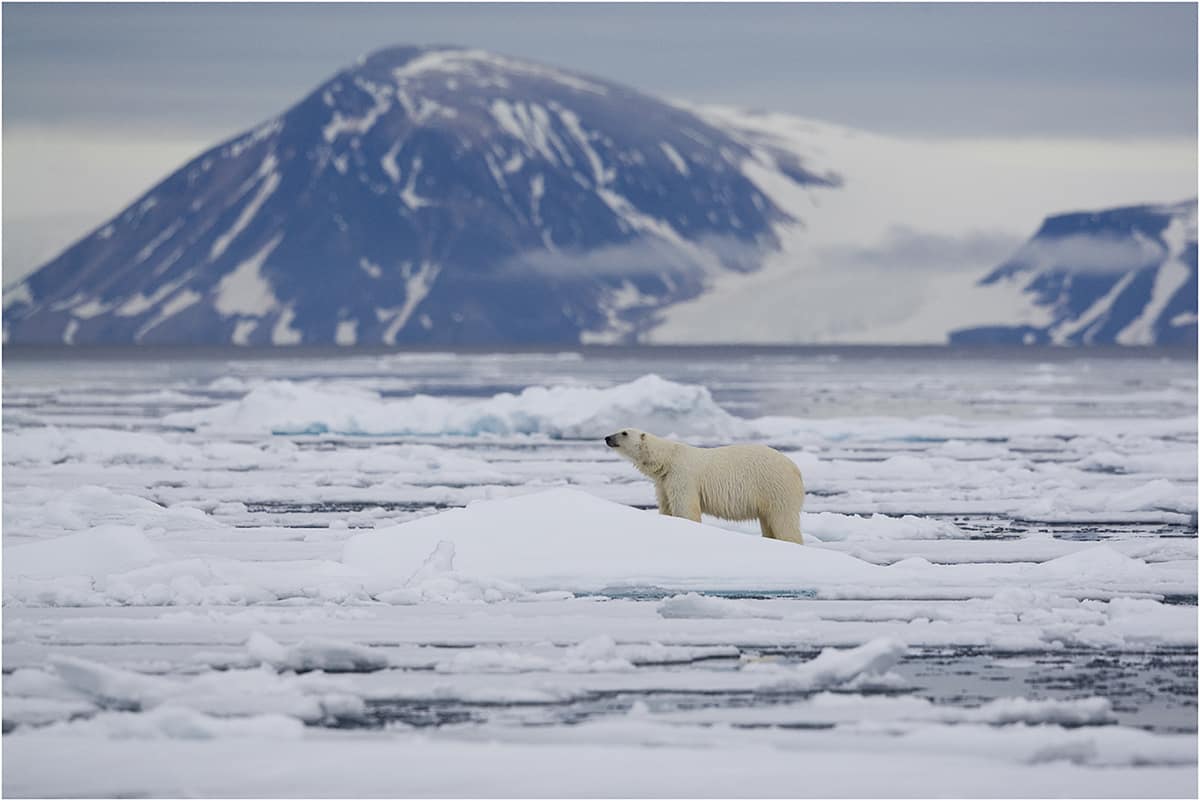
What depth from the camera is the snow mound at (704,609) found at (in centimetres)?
946

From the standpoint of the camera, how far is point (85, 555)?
428 inches

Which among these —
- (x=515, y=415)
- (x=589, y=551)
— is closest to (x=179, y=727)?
(x=589, y=551)

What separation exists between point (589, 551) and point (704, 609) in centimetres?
168

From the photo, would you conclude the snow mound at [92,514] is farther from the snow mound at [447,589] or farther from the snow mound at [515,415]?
the snow mound at [515,415]

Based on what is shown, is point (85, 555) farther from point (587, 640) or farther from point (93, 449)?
point (93, 449)

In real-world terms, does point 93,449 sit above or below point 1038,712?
above

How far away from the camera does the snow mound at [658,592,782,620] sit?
9.46m

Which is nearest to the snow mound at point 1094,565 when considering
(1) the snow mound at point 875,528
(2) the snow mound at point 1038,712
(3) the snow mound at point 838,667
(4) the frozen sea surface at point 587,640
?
(4) the frozen sea surface at point 587,640

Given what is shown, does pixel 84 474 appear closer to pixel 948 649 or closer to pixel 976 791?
pixel 948 649

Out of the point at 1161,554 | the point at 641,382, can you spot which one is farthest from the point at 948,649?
the point at 641,382

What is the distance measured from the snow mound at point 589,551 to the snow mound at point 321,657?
2.24m

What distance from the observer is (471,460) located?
2081 centimetres

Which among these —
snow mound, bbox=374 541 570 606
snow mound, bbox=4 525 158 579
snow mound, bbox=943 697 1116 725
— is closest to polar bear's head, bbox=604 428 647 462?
snow mound, bbox=374 541 570 606

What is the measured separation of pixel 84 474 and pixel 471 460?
4355 millimetres
